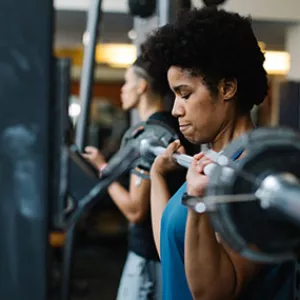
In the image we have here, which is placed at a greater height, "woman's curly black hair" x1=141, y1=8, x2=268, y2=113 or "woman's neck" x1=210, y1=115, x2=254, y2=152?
"woman's curly black hair" x1=141, y1=8, x2=268, y2=113

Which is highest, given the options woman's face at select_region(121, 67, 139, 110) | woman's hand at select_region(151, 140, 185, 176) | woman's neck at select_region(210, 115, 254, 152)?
woman's face at select_region(121, 67, 139, 110)

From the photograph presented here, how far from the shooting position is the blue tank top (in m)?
1.15

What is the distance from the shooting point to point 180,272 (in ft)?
4.10

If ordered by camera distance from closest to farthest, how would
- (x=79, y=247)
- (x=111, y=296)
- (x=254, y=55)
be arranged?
(x=254, y=55) < (x=111, y=296) < (x=79, y=247)

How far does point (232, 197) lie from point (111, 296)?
155 inches

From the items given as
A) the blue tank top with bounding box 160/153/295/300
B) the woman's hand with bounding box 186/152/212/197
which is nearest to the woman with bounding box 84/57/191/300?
the blue tank top with bounding box 160/153/295/300

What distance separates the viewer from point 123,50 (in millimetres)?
8461

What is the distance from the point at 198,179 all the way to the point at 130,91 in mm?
1490

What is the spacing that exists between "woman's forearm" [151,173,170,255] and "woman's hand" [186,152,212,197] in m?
0.55

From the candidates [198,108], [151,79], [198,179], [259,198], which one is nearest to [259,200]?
[259,198]

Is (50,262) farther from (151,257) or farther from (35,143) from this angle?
(151,257)

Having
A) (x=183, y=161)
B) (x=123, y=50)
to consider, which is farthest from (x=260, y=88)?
(x=123, y=50)

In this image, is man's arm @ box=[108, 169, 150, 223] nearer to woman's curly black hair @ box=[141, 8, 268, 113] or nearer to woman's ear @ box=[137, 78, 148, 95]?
woman's ear @ box=[137, 78, 148, 95]

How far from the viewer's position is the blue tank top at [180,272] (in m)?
1.15
